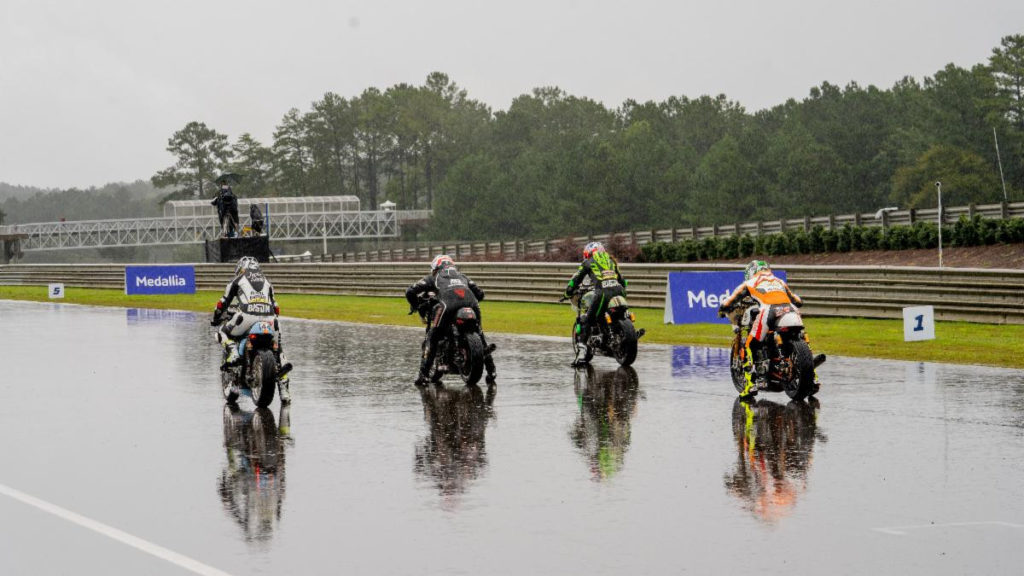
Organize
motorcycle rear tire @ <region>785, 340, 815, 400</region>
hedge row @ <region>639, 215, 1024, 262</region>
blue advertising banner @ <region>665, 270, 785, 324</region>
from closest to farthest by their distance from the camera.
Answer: motorcycle rear tire @ <region>785, 340, 815, 400</region> → blue advertising banner @ <region>665, 270, 785, 324</region> → hedge row @ <region>639, 215, 1024, 262</region>

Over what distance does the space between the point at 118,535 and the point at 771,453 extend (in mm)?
5160

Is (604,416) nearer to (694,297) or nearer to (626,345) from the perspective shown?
(626,345)

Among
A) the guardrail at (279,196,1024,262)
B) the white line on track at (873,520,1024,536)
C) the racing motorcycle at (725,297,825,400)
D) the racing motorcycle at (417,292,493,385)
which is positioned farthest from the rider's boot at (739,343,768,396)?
the guardrail at (279,196,1024,262)

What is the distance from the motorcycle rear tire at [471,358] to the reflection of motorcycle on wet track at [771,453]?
3.19 metres

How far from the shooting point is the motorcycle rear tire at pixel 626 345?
18547 millimetres

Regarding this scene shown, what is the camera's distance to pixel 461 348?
16.7 metres

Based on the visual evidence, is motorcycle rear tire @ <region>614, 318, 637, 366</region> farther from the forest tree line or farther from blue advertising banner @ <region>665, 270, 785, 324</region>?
the forest tree line

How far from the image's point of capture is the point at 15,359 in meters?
21.6

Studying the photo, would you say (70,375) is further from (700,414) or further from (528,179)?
(528,179)

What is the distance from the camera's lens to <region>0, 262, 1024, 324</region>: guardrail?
23938 mm

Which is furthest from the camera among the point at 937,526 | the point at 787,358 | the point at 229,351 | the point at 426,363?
the point at 426,363

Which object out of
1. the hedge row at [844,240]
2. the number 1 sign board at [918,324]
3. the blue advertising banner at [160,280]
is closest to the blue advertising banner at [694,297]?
the number 1 sign board at [918,324]

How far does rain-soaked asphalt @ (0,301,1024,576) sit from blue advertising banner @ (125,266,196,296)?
29.8 metres

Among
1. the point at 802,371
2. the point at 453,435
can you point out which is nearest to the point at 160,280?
the point at 802,371
